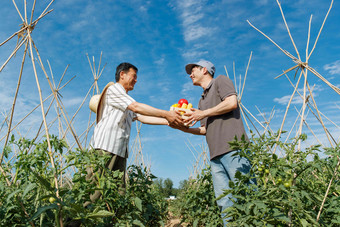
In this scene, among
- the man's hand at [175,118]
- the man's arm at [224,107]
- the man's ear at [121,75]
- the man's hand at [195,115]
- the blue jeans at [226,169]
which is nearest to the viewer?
the blue jeans at [226,169]

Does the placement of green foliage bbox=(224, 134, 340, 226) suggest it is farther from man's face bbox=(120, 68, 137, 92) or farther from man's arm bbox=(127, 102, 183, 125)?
man's face bbox=(120, 68, 137, 92)

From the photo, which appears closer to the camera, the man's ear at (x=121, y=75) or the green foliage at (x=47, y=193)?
the green foliage at (x=47, y=193)

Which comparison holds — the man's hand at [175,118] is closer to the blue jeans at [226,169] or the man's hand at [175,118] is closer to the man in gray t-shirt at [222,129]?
the man in gray t-shirt at [222,129]

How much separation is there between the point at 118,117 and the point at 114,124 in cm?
8

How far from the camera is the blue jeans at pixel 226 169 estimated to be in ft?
6.37

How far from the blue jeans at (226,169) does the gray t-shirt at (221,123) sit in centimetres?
5

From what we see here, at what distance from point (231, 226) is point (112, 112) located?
4.66ft

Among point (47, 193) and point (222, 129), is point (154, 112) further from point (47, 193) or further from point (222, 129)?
point (47, 193)

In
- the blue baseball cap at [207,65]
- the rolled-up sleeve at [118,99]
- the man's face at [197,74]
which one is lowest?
the rolled-up sleeve at [118,99]

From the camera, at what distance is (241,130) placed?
2100 millimetres

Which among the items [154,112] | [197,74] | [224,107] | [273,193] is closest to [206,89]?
[197,74]

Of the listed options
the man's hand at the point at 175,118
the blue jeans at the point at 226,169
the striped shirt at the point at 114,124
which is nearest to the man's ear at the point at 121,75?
the striped shirt at the point at 114,124

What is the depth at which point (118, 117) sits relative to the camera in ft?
8.05

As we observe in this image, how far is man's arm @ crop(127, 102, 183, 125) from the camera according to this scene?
247 cm
